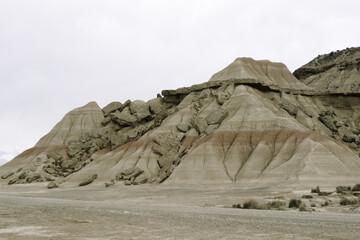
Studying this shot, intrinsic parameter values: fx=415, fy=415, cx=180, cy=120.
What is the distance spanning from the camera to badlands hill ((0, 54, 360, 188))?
6162 cm

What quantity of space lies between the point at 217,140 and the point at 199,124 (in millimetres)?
6863

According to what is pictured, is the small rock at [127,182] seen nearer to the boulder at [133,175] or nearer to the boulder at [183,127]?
the boulder at [133,175]

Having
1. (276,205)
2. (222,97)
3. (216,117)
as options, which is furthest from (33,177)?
(276,205)

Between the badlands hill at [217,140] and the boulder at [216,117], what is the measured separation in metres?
0.18

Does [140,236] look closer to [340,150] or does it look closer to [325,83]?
[340,150]

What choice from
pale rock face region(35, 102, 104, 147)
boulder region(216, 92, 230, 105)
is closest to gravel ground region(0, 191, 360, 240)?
boulder region(216, 92, 230, 105)

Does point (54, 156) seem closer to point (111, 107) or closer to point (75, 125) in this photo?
point (75, 125)

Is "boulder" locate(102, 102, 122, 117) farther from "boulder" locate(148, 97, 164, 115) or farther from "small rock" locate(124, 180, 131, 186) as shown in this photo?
"small rock" locate(124, 180, 131, 186)

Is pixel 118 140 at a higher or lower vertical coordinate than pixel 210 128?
higher

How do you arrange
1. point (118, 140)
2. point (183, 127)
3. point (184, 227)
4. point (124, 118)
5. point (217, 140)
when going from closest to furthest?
point (184, 227), point (217, 140), point (183, 127), point (118, 140), point (124, 118)

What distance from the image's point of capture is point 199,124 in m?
75.9

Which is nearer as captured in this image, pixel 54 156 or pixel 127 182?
pixel 127 182

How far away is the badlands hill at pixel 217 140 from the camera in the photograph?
202 feet

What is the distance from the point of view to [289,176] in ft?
184
